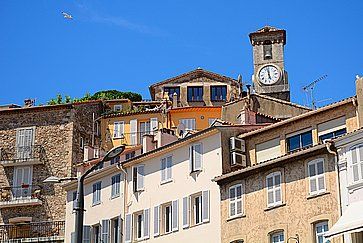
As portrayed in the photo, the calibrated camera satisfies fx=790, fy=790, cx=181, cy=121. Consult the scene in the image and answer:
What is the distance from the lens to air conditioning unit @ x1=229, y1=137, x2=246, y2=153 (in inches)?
1639

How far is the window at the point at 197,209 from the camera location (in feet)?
140

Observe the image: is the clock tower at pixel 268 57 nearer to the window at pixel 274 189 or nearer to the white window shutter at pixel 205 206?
the white window shutter at pixel 205 206

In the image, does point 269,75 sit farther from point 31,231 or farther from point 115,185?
point 115,185

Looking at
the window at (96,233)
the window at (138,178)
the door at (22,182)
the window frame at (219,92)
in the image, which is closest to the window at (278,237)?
the window at (138,178)

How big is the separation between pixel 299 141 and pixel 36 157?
30426mm

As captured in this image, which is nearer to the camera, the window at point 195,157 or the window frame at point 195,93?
the window at point 195,157

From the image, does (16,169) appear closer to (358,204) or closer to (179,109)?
(179,109)

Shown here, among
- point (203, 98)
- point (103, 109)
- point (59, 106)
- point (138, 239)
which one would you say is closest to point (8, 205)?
point (59, 106)

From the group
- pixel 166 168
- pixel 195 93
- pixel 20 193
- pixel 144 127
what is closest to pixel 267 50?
pixel 195 93

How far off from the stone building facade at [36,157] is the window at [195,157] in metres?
20.9

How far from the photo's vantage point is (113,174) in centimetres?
4991

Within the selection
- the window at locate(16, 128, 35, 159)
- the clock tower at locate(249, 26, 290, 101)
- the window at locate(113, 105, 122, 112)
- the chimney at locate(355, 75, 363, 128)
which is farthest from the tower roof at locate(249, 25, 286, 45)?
the chimney at locate(355, 75, 363, 128)

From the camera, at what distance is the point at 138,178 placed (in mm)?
47750

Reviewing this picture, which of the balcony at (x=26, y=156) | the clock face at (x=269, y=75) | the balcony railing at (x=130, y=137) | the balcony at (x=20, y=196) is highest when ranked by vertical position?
the clock face at (x=269, y=75)
